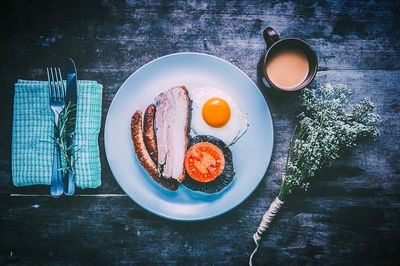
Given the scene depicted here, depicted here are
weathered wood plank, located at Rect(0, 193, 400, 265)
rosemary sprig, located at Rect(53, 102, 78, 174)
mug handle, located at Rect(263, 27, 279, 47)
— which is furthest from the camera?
weathered wood plank, located at Rect(0, 193, 400, 265)

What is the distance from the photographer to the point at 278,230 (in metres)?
2.05

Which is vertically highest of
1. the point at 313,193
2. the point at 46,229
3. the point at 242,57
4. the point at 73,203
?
the point at 242,57

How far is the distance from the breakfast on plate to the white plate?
2.0 inches

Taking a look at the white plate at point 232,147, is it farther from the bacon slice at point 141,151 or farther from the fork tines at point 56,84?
the fork tines at point 56,84

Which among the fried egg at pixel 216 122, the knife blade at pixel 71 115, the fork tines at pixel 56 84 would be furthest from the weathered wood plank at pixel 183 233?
the fork tines at pixel 56 84

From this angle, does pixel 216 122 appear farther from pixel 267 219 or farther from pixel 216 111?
pixel 267 219

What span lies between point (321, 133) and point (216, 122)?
589 mm

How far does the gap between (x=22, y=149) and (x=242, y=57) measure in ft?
4.59

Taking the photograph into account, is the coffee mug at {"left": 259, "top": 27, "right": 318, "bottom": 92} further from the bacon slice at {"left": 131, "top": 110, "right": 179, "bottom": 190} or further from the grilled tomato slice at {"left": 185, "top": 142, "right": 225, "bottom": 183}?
the bacon slice at {"left": 131, "top": 110, "right": 179, "bottom": 190}

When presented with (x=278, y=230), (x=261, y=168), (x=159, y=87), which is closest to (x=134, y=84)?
(x=159, y=87)

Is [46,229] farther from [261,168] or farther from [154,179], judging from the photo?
[261,168]

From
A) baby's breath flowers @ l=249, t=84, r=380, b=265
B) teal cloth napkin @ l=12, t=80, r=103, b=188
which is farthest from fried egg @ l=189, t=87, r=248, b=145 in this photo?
teal cloth napkin @ l=12, t=80, r=103, b=188

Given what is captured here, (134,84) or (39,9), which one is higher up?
(39,9)

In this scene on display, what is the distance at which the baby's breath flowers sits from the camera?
6.17ft
